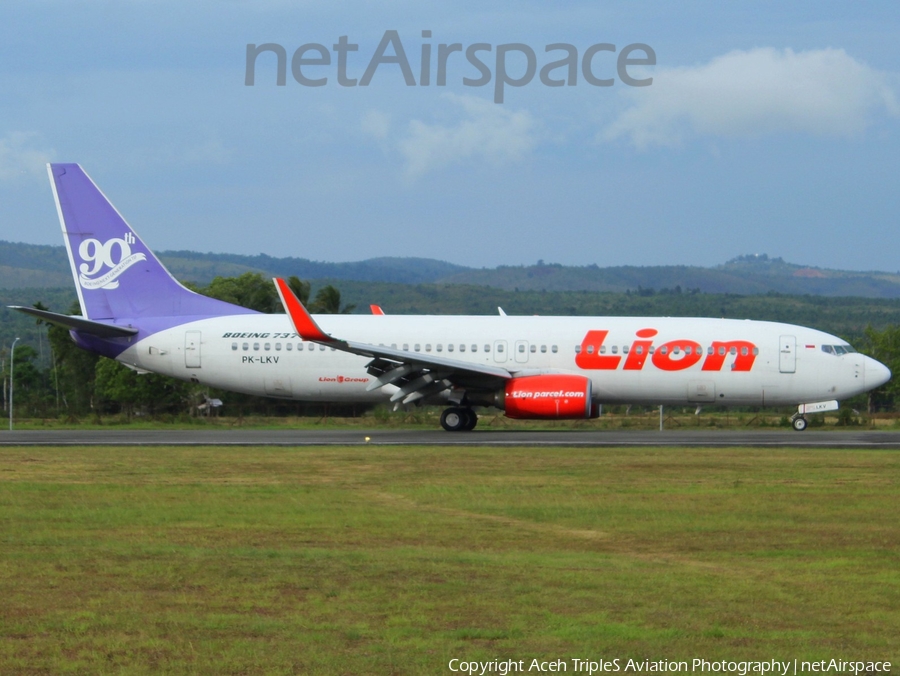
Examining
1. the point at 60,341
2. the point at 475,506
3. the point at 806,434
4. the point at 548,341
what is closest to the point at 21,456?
the point at 475,506

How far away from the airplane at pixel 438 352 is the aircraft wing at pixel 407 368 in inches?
2.0

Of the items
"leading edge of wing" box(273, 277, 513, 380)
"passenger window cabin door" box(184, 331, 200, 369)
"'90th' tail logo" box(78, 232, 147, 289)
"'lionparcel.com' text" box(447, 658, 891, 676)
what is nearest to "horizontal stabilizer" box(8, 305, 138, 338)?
"passenger window cabin door" box(184, 331, 200, 369)

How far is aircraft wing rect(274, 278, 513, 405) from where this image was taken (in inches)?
1155

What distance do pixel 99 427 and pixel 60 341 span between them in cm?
2632

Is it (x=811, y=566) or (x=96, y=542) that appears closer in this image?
(x=811, y=566)

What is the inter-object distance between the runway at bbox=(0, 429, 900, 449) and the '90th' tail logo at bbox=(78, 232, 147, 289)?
181 inches

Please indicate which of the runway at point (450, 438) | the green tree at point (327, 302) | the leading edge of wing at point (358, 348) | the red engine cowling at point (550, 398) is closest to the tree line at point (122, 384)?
the green tree at point (327, 302)

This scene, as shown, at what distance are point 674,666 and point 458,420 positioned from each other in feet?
81.1

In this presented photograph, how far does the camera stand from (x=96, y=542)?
12281 mm

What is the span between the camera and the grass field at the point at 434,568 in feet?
26.2

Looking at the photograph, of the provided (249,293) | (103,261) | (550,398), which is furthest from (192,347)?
(249,293)

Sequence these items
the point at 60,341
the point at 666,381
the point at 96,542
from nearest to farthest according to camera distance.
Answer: the point at 96,542, the point at 666,381, the point at 60,341

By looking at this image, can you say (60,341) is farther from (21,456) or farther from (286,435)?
(21,456)

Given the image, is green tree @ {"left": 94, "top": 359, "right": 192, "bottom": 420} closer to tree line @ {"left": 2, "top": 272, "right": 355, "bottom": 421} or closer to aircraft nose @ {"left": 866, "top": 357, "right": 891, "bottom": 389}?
tree line @ {"left": 2, "top": 272, "right": 355, "bottom": 421}
